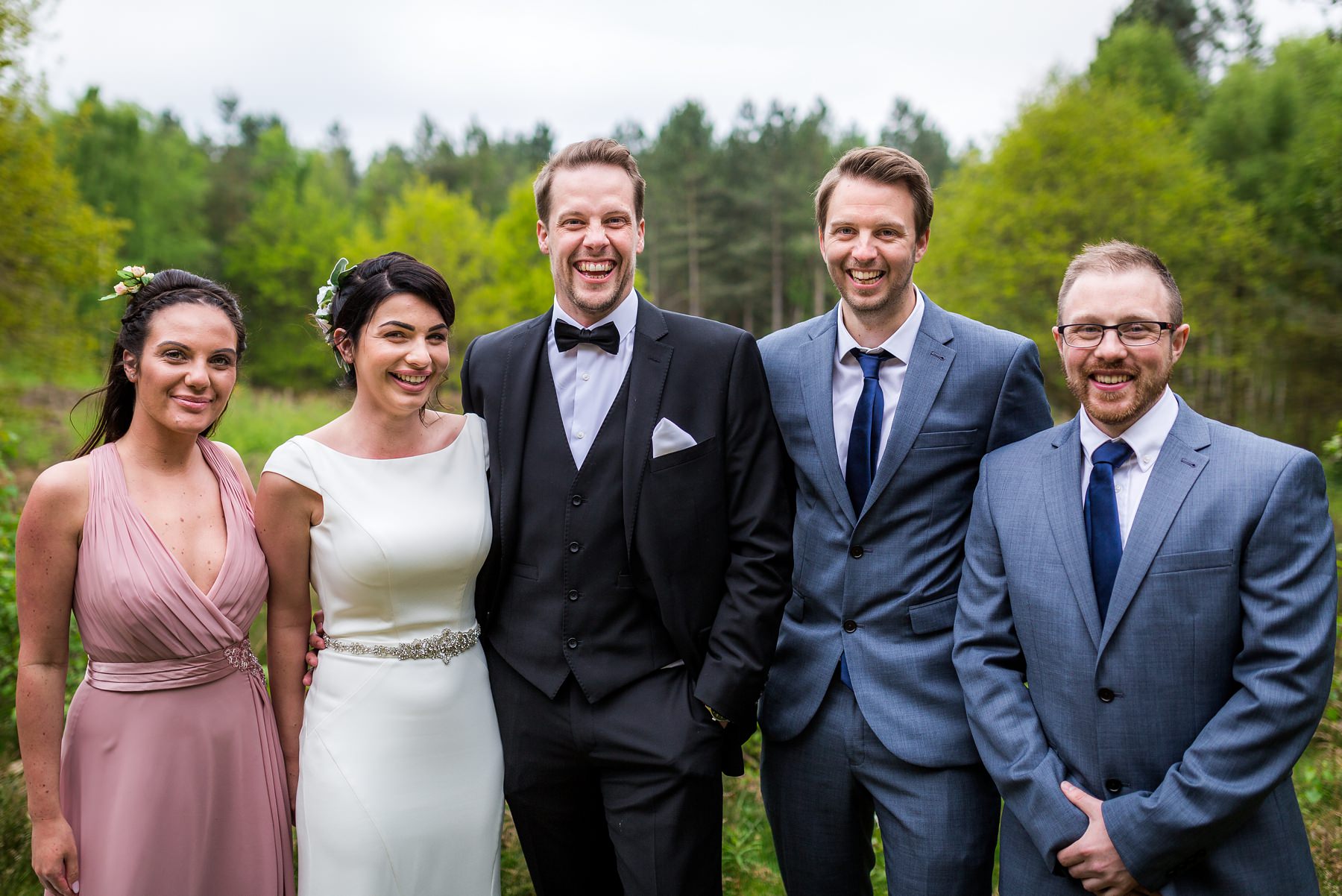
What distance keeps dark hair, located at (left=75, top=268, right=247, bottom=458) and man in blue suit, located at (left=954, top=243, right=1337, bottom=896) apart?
246cm

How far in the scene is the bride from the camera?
288cm

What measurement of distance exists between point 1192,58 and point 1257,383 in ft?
44.4

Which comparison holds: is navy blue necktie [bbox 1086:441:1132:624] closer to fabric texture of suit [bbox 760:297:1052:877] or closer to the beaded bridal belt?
fabric texture of suit [bbox 760:297:1052:877]

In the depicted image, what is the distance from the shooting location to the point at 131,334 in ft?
9.44

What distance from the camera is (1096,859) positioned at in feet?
8.09

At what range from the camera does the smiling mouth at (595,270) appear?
3.13 m

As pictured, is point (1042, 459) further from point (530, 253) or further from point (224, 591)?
point (530, 253)

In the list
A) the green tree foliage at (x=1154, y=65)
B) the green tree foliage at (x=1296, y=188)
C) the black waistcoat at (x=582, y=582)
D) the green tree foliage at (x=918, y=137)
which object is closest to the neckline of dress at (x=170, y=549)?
the black waistcoat at (x=582, y=582)

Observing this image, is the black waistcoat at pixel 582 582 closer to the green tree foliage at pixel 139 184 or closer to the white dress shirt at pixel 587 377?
the white dress shirt at pixel 587 377

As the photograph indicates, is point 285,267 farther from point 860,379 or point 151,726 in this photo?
point 860,379

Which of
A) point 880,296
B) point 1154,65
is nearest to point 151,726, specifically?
point 880,296

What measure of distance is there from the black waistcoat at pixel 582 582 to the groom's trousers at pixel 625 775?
0.07 metres

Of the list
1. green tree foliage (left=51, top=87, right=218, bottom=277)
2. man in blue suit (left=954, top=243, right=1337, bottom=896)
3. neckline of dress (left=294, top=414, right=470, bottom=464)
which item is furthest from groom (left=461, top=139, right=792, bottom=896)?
green tree foliage (left=51, top=87, right=218, bottom=277)

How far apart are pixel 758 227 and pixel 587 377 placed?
125ft
